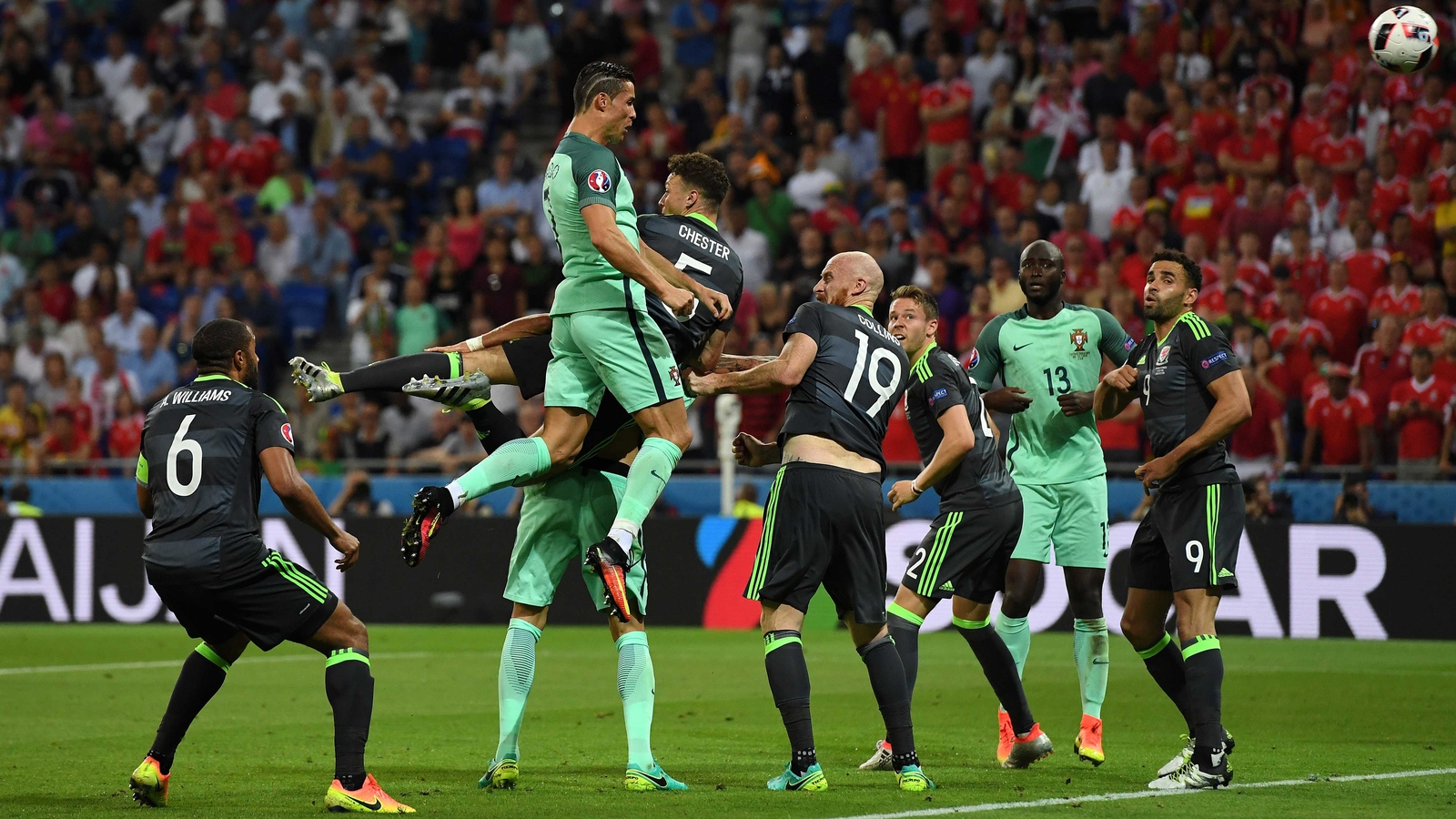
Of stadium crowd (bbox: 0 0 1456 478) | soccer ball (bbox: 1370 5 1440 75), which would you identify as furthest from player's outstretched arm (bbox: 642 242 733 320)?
stadium crowd (bbox: 0 0 1456 478)

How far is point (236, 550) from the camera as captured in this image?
22.3 feet

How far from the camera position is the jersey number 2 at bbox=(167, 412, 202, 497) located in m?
6.87

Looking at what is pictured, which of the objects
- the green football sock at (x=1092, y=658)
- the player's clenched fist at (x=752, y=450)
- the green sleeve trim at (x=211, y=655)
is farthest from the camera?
the green football sock at (x=1092, y=658)

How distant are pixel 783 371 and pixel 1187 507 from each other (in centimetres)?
202

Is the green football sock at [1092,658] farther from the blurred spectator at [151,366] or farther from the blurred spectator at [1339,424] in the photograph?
the blurred spectator at [151,366]

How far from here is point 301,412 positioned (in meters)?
20.7

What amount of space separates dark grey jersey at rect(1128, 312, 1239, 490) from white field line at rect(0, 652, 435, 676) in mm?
7861

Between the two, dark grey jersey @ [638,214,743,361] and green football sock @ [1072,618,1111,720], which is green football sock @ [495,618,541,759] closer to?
dark grey jersey @ [638,214,743,361]

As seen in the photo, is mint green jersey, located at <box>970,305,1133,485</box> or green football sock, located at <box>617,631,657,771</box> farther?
mint green jersey, located at <box>970,305,1133,485</box>

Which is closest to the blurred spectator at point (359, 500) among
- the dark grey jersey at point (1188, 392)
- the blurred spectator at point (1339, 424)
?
the blurred spectator at point (1339, 424)

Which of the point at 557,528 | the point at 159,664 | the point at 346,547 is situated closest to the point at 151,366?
the point at 159,664

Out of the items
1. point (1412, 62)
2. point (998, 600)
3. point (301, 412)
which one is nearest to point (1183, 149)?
point (998, 600)

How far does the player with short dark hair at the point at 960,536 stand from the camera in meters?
8.27

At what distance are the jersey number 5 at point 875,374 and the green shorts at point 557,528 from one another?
120 cm
